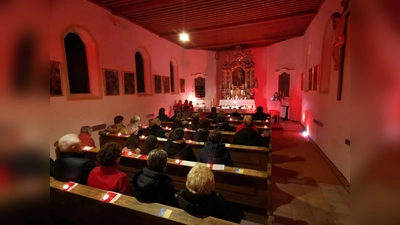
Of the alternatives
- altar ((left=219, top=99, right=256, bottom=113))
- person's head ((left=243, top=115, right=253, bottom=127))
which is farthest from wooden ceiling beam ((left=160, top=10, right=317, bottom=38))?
person's head ((left=243, top=115, right=253, bottom=127))

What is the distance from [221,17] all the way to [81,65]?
4.66 metres

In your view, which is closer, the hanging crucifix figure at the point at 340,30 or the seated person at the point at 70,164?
the seated person at the point at 70,164

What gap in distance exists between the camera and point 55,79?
4371mm

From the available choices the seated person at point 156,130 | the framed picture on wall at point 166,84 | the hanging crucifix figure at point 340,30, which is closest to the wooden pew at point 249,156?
the seated person at point 156,130

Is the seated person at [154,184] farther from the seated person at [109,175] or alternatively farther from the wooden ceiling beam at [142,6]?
the wooden ceiling beam at [142,6]

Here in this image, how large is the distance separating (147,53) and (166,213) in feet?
23.8

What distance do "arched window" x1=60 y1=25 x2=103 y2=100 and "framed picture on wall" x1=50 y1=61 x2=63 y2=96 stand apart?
254 mm

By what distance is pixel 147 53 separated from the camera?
25.5ft

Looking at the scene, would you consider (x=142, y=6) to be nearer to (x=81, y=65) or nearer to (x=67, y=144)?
(x=81, y=65)

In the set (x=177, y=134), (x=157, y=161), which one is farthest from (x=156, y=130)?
(x=157, y=161)

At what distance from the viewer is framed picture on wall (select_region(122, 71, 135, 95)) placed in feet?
21.4

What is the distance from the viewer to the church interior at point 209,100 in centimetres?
175

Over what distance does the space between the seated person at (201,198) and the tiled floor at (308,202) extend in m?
1.48

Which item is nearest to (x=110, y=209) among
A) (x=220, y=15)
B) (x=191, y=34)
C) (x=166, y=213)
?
(x=166, y=213)
